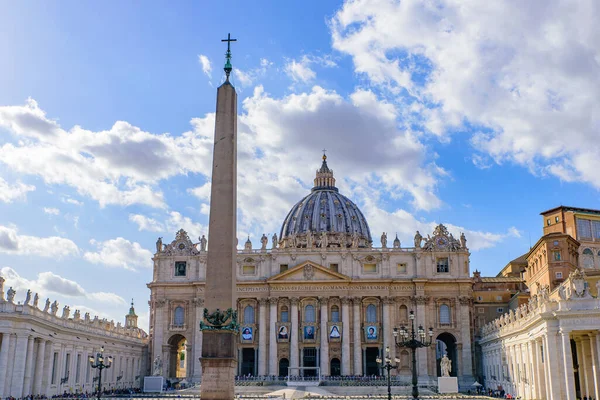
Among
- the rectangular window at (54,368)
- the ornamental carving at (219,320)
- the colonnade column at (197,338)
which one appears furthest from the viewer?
the colonnade column at (197,338)

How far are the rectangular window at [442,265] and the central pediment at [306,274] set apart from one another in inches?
436

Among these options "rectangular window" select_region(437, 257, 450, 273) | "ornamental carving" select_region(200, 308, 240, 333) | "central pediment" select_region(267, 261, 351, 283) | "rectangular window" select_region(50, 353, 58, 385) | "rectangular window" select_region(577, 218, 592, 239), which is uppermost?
"rectangular window" select_region(577, 218, 592, 239)

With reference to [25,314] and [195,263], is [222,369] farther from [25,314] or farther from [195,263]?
[195,263]

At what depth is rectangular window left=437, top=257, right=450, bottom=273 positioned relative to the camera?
8356cm

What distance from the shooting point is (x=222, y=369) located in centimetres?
2492

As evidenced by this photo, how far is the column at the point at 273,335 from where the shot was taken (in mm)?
80938

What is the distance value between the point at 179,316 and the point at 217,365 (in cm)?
6204

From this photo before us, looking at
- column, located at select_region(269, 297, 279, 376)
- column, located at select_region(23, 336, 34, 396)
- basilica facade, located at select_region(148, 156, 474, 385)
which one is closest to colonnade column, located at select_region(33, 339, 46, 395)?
column, located at select_region(23, 336, 34, 396)

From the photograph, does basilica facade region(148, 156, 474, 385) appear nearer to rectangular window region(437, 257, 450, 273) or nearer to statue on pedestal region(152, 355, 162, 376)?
rectangular window region(437, 257, 450, 273)

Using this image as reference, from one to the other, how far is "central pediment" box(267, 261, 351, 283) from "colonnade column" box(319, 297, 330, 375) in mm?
2479

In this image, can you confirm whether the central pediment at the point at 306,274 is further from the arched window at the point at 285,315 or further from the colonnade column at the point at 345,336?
the arched window at the point at 285,315

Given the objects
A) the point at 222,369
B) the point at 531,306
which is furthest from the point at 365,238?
the point at 222,369

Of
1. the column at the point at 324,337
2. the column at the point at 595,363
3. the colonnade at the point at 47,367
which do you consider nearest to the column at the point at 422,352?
the column at the point at 324,337

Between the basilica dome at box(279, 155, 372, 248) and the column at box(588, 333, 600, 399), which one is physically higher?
the basilica dome at box(279, 155, 372, 248)
